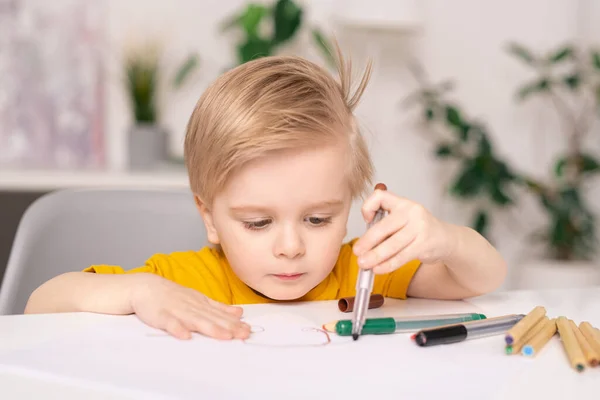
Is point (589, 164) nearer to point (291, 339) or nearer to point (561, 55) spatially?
point (561, 55)

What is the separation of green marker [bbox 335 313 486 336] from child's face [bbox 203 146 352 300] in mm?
145

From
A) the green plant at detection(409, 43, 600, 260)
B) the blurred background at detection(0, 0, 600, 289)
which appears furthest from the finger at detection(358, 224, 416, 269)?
the green plant at detection(409, 43, 600, 260)

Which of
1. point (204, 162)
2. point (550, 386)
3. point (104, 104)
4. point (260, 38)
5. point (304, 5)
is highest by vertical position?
point (304, 5)

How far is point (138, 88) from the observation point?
95.1 inches

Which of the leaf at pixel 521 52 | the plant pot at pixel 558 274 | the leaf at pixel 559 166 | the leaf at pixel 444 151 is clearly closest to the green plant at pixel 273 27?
the leaf at pixel 444 151

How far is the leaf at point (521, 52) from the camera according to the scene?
2658mm

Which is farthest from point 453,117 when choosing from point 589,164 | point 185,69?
point 185,69

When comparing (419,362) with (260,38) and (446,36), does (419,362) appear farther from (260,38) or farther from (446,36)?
(446,36)

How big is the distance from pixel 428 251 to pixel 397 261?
77 mm

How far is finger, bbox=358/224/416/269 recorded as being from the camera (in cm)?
69

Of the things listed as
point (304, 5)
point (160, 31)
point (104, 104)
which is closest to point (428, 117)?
point (304, 5)

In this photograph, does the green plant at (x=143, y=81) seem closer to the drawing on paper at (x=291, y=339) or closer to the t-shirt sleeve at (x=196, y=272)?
the t-shirt sleeve at (x=196, y=272)

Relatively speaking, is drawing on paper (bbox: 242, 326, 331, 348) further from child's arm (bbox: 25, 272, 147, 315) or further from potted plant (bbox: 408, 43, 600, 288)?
potted plant (bbox: 408, 43, 600, 288)

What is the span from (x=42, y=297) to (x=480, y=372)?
53cm
